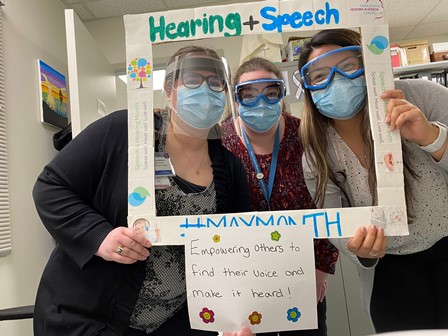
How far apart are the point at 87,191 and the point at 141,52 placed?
0.38 meters

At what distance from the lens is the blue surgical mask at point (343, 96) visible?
929mm

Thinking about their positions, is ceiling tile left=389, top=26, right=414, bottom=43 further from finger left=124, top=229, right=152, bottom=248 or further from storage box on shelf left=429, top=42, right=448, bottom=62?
finger left=124, top=229, right=152, bottom=248

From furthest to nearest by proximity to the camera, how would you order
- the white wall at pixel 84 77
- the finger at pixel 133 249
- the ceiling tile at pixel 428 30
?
the ceiling tile at pixel 428 30
the white wall at pixel 84 77
the finger at pixel 133 249

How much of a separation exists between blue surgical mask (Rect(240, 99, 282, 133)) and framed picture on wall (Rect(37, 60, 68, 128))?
1.99 m

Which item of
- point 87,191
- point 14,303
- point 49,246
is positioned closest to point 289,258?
point 87,191

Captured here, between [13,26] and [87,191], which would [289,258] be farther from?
[13,26]

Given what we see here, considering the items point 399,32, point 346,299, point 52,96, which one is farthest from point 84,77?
point 399,32

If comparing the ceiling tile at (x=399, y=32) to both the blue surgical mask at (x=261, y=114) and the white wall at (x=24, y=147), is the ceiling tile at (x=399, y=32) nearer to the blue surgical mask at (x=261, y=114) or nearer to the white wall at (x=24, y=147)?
the white wall at (x=24, y=147)

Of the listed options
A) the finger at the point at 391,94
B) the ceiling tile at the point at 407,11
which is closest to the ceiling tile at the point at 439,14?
the ceiling tile at the point at 407,11

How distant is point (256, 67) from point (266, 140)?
0.20 metres

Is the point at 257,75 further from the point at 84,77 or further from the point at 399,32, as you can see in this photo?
the point at 399,32

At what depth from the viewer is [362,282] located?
1.13 m

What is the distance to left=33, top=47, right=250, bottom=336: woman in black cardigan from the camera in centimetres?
88

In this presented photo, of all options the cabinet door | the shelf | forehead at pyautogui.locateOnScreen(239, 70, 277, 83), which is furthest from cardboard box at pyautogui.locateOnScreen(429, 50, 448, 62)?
forehead at pyautogui.locateOnScreen(239, 70, 277, 83)
